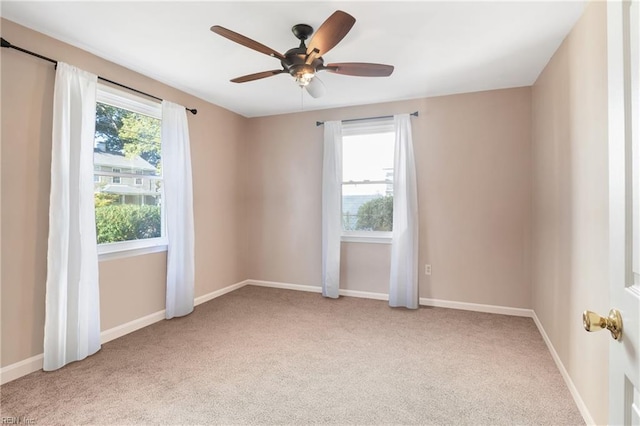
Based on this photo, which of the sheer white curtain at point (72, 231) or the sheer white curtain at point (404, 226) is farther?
the sheer white curtain at point (404, 226)

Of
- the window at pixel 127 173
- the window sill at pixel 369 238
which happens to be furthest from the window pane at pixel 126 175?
the window sill at pixel 369 238

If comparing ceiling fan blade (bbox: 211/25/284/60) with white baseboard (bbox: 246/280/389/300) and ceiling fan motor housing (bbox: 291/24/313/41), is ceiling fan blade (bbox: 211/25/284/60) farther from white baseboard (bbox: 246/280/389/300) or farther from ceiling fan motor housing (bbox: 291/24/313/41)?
white baseboard (bbox: 246/280/389/300)

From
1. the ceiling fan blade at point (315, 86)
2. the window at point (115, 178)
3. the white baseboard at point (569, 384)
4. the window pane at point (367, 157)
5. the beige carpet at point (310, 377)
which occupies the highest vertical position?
the ceiling fan blade at point (315, 86)

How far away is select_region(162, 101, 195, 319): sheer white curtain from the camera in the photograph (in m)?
3.28

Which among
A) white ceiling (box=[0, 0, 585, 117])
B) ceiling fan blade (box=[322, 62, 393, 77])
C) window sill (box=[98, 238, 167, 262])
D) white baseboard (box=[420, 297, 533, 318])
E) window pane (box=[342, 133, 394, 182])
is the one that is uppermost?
white ceiling (box=[0, 0, 585, 117])

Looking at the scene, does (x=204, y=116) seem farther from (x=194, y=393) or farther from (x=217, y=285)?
(x=194, y=393)

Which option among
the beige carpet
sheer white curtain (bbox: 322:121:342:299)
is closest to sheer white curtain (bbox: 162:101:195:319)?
the beige carpet

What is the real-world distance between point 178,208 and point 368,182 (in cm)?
227

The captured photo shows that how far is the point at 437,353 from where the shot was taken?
2588mm

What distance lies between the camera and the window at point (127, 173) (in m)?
2.84

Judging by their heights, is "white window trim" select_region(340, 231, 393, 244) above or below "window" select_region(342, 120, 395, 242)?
below

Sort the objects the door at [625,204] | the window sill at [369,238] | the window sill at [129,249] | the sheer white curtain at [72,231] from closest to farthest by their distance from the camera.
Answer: the door at [625,204] < the sheer white curtain at [72,231] < the window sill at [129,249] < the window sill at [369,238]

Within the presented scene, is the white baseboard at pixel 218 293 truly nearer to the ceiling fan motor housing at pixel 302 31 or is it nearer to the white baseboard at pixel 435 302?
the white baseboard at pixel 435 302

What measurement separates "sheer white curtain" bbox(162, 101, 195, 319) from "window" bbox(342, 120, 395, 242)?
1.90 m
